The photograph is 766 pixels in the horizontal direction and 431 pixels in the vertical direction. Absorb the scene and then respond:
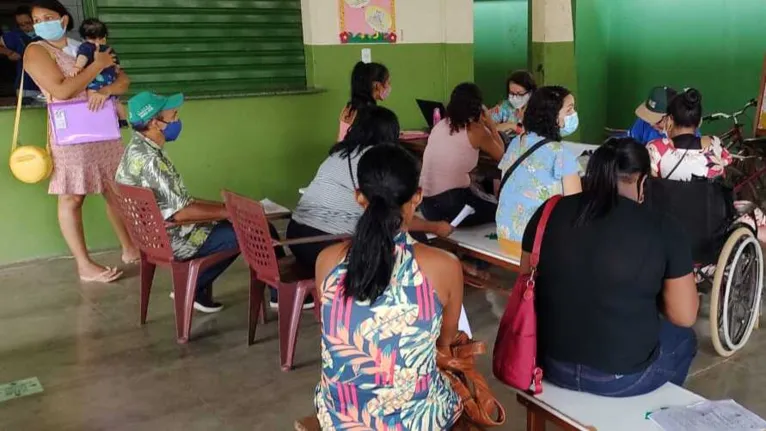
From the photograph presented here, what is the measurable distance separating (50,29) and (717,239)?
3353 millimetres

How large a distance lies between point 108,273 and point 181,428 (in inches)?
74.6

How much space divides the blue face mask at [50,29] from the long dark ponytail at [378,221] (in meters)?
2.73

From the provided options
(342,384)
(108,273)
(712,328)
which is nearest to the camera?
(342,384)

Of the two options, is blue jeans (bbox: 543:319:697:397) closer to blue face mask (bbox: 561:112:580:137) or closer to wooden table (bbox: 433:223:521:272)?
wooden table (bbox: 433:223:521:272)

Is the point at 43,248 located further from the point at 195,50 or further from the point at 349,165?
the point at 349,165

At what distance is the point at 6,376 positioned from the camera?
3.02m

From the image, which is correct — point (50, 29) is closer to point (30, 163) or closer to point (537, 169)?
point (30, 163)

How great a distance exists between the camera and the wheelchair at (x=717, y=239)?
2869mm

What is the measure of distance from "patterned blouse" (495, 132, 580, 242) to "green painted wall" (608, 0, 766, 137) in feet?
14.7

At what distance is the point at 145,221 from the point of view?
10.3 feet

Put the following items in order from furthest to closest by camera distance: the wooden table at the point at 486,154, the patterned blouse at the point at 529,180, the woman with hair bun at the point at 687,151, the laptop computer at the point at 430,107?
the laptop computer at the point at 430,107, the wooden table at the point at 486,154, the woman with hair bun at the point at 687,151, the patterned blouse at the point at 529,180

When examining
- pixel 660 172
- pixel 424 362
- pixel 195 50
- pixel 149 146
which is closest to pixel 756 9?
pixel 660 172

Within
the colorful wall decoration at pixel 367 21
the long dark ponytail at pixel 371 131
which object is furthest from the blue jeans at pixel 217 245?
the colorful wall decoration at pixel 367 21

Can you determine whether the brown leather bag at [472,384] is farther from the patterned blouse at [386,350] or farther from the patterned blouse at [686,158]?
the patterned blouse at [686,158]
